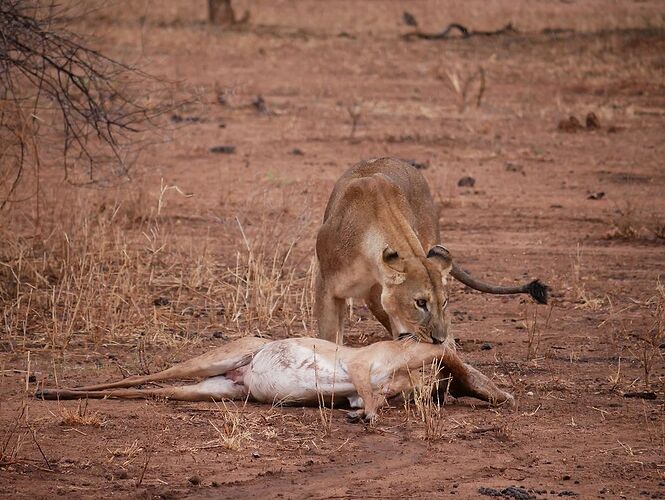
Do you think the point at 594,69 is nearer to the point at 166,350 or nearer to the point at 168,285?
the point at 168,285

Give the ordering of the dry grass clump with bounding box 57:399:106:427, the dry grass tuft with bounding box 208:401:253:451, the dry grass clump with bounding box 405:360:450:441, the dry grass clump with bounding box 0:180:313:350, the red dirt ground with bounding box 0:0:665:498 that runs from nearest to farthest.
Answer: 1. the red dirt ground with bounding box 0:0:665:498
2. the dry grass tuft with bounding box 208:401:253:451
3. the dry grass clump with bounding box 405:360:450:441
4. the dry grass clump with bounding box 57:399:106:427
5. the dry grass clump with bounding box 0:180:313:350

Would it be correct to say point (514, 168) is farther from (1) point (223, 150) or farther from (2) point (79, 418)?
(2) point (79, 418)

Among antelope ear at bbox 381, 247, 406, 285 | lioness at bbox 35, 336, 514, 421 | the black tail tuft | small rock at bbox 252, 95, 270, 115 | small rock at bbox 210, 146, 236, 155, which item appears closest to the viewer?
lioness at bbox 35, 336, 514, 421

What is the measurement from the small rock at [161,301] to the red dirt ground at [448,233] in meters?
0.89

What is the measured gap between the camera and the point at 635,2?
36281 millimetres

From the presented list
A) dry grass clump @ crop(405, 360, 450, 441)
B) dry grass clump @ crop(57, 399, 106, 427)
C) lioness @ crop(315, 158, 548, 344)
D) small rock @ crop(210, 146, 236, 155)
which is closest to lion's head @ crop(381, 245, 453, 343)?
lioness @ crop(315, 158, 548, 344)

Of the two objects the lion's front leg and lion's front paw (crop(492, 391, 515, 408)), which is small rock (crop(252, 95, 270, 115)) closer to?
the lion's front leg

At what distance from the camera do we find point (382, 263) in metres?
6.55

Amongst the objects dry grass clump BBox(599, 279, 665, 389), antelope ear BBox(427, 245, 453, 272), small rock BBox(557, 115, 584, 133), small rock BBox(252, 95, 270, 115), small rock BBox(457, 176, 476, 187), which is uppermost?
small rock BBox(252, 95, 270, 115)

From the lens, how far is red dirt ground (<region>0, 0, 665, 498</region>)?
5.49 metres

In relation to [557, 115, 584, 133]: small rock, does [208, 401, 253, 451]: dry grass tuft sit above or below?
below

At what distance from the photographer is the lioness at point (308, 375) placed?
6.21 metres

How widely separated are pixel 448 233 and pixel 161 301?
3590 mm

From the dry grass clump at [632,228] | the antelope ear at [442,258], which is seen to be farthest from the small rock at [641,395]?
the dry grass clump at [632,228]
